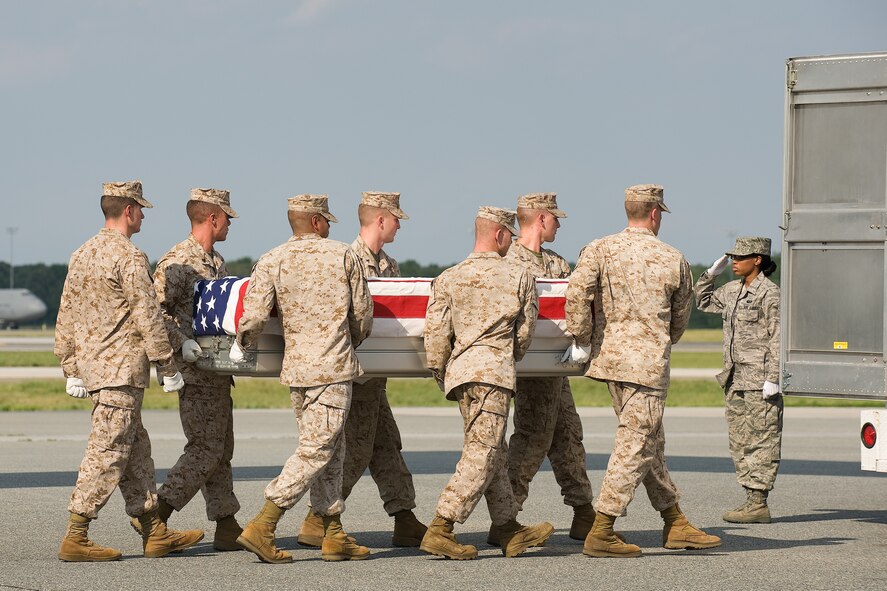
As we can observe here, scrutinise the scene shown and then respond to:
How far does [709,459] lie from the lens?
1389cm

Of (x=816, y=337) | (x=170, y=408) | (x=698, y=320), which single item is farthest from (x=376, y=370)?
(x=698, y=320)

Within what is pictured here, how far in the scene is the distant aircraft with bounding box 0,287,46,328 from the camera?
8869 centimetres

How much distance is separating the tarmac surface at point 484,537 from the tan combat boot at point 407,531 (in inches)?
3.6

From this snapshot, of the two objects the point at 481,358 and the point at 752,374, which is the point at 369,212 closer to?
the point at 481,358

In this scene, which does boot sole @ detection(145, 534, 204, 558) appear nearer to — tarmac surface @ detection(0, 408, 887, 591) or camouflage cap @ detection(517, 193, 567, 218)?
tarmac surface @ detection(0, 408, 887, 591)

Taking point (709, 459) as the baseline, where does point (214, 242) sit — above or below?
above

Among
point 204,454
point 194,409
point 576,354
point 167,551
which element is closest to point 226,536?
point 167,551

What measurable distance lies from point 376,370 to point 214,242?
137cm

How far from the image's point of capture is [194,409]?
7.71 metres

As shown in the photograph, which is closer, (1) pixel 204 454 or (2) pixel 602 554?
(2) pixel 602 554

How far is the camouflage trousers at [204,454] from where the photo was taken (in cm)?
766

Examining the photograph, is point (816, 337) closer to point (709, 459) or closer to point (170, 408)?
point (709, 459)

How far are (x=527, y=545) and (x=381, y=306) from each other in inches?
64.1

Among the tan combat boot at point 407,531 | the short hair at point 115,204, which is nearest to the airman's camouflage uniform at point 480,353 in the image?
the tan combat boot at point 407,531
